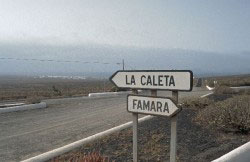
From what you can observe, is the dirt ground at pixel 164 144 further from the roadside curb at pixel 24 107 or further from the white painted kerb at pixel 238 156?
the roadside curb at pixel 24 107

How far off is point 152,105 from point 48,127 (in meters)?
7.38

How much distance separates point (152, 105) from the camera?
5.86 metres

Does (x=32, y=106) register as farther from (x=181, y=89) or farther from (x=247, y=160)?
(x=181, y=89)

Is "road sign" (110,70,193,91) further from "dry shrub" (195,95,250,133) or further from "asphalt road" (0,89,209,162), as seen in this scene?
"dry shrub" (195,95,250,133)

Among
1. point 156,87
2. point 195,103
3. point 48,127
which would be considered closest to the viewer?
point 156,87

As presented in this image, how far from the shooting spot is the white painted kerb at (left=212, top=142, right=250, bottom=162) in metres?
7.12

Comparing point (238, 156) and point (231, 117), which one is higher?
point (231, 117)

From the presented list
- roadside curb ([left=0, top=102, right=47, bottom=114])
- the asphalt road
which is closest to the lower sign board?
the asphalt road

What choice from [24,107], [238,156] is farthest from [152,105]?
[24,107]

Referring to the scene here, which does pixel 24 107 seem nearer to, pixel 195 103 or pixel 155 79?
pixel 195 103

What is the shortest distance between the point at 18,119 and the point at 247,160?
952 centimetres

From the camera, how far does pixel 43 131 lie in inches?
466

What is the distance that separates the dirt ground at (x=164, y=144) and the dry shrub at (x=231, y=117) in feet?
0.97

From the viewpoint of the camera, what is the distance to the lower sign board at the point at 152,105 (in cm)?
559
